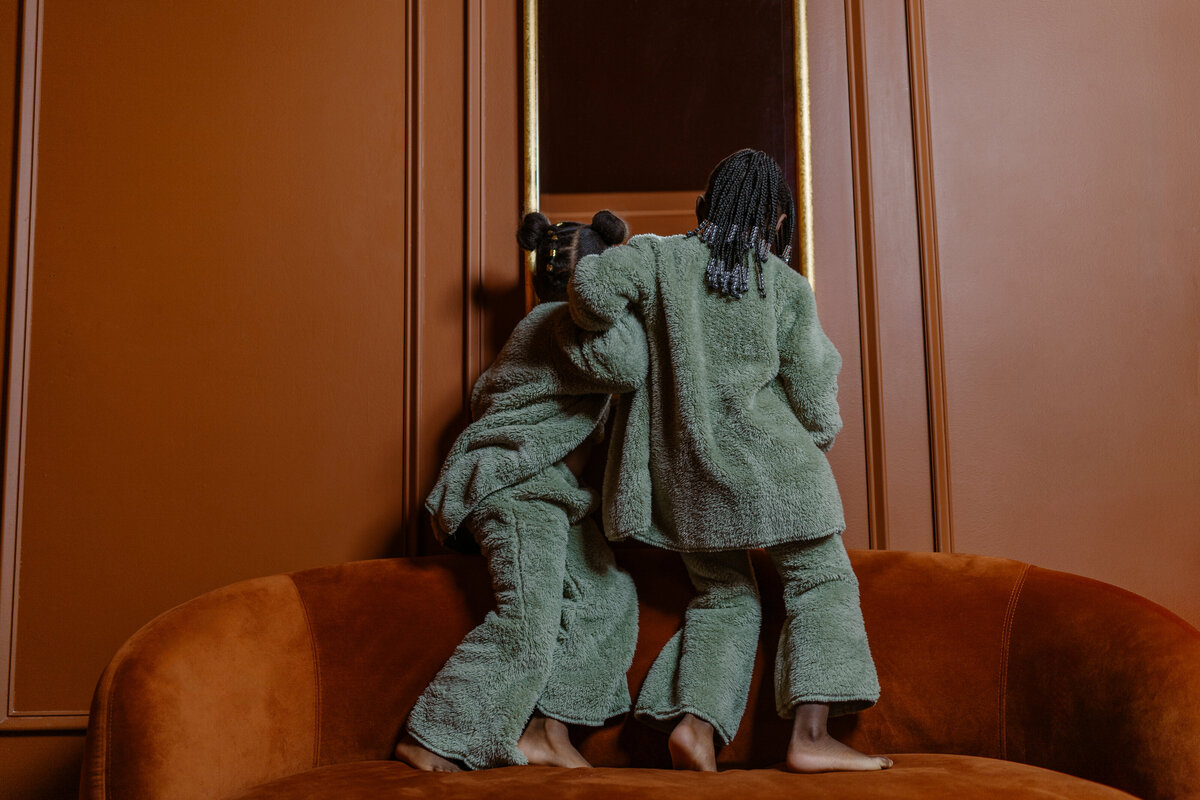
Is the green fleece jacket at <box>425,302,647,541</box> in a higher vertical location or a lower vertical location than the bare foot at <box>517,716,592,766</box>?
higher

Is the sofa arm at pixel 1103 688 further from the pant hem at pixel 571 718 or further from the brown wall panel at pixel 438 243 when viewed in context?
the brown wall panel at pixel 438 243

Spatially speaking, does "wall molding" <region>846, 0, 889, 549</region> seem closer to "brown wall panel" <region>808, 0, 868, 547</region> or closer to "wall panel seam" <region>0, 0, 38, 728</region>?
"brown wall panel" <region>808, 0, 868, 547</region>

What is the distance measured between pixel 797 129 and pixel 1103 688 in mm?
1276

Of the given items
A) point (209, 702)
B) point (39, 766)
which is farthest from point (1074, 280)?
point (39, 766)

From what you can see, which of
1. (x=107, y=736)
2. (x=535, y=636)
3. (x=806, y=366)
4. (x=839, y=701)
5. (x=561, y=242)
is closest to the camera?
(x=107, y=736)

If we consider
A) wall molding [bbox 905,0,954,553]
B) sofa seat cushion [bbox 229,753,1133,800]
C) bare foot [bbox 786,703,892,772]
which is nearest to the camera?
sofa seat cushion [bbox 229,753,1133,800]

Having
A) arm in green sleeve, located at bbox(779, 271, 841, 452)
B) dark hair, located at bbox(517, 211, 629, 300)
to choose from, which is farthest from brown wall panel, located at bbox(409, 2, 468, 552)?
arm in green sleeve, located at bbox(779, 271, 841, 452)

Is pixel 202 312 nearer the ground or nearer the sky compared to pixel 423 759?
nearer the sky

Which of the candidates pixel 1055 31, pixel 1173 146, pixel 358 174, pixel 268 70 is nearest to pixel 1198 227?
pixel 1173 146

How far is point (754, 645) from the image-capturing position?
1.63m

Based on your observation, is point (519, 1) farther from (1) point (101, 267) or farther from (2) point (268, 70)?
(1) point (101, 267)

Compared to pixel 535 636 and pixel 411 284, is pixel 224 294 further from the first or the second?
pixel 535 636

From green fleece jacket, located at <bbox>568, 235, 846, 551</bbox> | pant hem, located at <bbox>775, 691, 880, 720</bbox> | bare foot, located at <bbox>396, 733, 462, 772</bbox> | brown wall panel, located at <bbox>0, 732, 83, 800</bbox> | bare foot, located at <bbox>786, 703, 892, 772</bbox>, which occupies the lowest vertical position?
brown wall panel, located at <bbox>0, 732, 83, 800</bbox>

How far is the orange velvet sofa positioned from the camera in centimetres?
124
